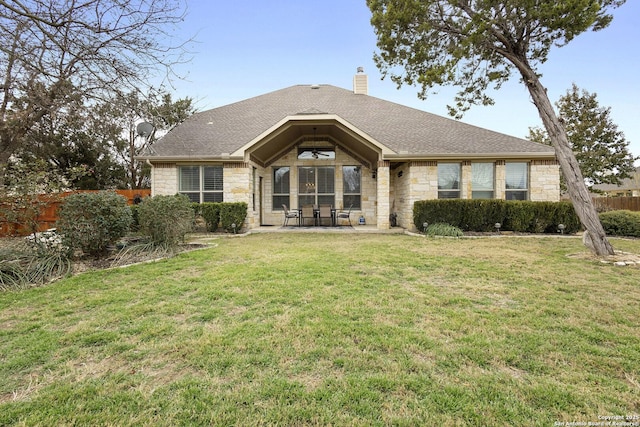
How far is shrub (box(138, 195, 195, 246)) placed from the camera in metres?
6.57

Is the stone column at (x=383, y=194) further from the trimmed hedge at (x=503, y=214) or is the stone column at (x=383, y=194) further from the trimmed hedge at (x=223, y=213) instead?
the trimmed hedge at (x=223, y=213)

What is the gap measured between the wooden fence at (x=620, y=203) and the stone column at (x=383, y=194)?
1127 cm

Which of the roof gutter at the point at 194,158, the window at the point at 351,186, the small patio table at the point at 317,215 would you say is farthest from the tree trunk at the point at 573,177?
the roof gutter at the point at 194,158

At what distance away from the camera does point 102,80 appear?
464cm

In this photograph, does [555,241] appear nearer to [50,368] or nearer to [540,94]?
[540,94]

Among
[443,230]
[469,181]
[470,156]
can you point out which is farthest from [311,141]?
[443,230]

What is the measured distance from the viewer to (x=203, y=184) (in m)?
11.3

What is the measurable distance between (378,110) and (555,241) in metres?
9.78

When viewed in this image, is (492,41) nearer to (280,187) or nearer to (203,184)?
(280,187)

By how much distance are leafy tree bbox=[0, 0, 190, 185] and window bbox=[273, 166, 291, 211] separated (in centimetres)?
858

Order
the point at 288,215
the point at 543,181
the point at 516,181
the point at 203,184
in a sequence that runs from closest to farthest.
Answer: the point at 543,181 → the point at 516,181 → the point at 203,184 → the point at 288,215

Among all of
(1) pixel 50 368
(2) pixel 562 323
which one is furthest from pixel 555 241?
(1) pixel 50 368

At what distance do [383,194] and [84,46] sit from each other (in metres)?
9.15

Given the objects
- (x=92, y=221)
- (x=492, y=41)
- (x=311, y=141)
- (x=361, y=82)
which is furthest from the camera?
(x=361, y=82)
